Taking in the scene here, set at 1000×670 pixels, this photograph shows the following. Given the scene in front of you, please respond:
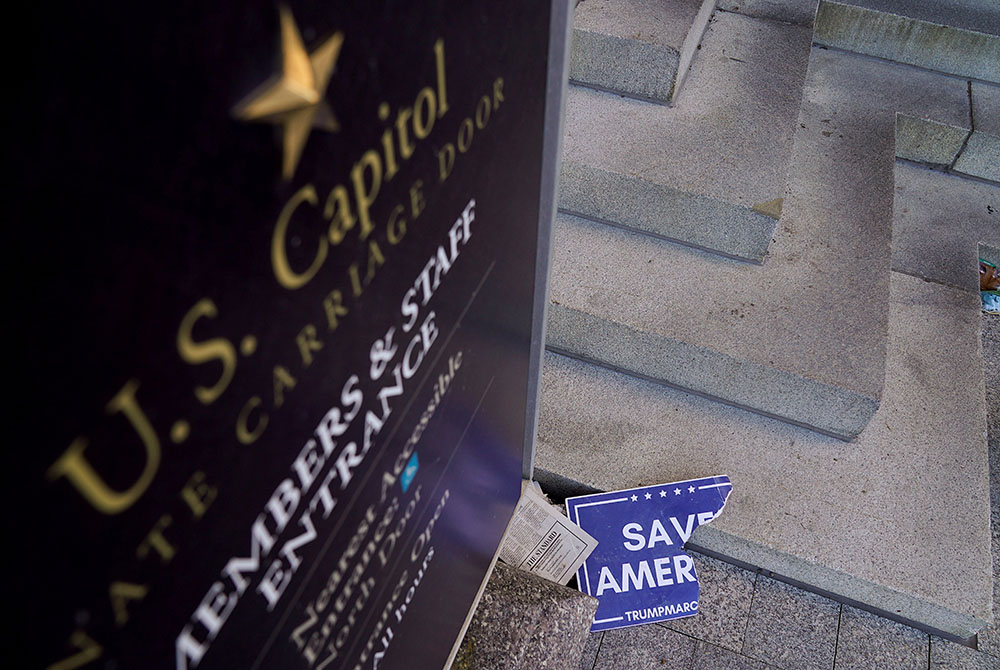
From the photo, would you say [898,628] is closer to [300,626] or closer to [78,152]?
[300,626]

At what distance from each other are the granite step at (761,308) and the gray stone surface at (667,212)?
0.05 metres

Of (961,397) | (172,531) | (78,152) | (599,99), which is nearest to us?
(78,152)

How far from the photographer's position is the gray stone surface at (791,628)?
6.82 ft

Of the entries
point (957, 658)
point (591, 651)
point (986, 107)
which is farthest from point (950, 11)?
point (591, 651)

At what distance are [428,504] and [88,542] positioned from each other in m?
0.58

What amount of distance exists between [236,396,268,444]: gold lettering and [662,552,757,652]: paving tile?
1938 millimetres

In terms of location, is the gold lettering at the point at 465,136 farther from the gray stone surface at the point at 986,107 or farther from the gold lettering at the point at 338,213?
the gray stone surface at the point at 986,107

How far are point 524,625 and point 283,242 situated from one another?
130 cm

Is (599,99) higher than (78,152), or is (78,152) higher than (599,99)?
(78,152)

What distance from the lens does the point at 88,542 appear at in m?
0.38

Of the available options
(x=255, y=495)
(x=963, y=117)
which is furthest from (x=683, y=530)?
(x=963, y=117)

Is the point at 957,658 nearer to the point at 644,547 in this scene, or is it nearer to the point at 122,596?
the point at 644,547

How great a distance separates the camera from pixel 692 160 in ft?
8.05

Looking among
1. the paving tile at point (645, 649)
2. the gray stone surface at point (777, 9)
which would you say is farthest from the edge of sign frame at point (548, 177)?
the gray stone surface at point (777, 9)
